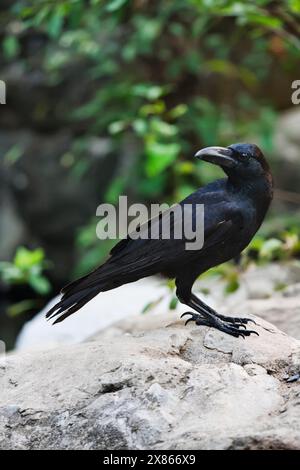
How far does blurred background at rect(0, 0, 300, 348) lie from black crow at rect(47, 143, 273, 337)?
2.26m

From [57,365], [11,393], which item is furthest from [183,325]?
[11,393]

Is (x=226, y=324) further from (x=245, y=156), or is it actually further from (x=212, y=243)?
(x=245, y=156)

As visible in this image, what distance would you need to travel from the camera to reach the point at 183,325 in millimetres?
3250

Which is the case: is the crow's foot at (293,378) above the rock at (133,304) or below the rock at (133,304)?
above

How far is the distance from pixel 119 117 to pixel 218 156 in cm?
382

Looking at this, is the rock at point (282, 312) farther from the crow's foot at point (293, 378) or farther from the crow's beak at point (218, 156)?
the crow's beak at point (218, 156)

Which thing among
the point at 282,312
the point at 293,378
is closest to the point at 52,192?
the point at 282,312

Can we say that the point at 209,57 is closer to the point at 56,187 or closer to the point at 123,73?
the point at 123,73

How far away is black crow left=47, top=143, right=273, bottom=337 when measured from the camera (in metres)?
3.12

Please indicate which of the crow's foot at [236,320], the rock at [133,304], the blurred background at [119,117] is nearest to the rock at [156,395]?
the crow's foot at [236,320]

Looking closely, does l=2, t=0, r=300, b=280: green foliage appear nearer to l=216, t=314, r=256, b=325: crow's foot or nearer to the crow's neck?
the crow's neck

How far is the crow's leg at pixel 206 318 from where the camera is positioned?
10.1ft

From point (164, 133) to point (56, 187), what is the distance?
2.70 meters

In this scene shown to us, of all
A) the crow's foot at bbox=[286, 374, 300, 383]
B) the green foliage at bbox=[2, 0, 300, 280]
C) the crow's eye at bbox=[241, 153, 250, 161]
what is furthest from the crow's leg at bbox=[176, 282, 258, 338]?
the green foliage at bbox=[2, 0, 300, 280]
